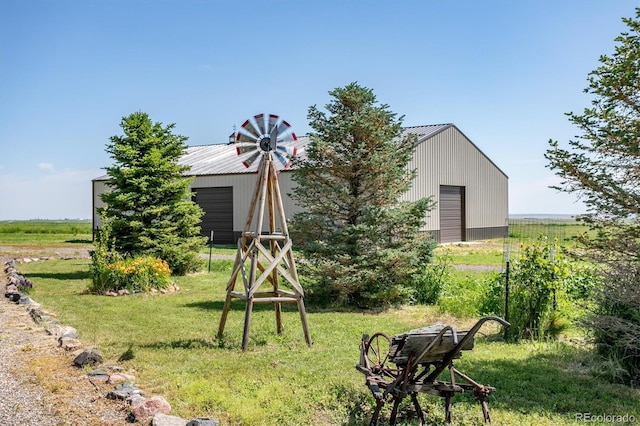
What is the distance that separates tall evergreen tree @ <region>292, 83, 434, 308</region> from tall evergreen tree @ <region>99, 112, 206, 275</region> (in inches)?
218

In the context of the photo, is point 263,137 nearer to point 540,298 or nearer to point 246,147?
point 246,147

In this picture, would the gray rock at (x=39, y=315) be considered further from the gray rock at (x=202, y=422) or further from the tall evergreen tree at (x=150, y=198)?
the gray rock at (x=202, y=422)

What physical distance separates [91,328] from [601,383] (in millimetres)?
7426

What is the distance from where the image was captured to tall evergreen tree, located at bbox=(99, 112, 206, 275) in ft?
51.0

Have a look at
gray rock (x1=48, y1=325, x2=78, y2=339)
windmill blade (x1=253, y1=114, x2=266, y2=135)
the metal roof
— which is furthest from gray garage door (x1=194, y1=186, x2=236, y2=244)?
windmill blade (x1=253, y1=114, x2=266, y2=135)

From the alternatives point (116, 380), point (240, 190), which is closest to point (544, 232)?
point (116, 380)

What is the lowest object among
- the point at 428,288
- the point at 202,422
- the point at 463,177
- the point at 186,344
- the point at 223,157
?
the point at 186,344

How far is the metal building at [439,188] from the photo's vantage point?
86.1 ft

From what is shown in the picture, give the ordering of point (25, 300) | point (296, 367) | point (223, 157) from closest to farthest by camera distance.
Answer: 1. point (296, 367)
2. point (25, 300)
3. point (223, 157)

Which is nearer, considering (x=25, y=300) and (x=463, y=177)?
(x=25, y=300)

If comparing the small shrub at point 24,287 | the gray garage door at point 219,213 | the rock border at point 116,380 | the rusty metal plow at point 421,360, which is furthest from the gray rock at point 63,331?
the gray garage door at point 219,213

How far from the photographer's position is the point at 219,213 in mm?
29062

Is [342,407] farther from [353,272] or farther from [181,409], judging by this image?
[353,272]

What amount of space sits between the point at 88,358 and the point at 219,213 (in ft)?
73.3
